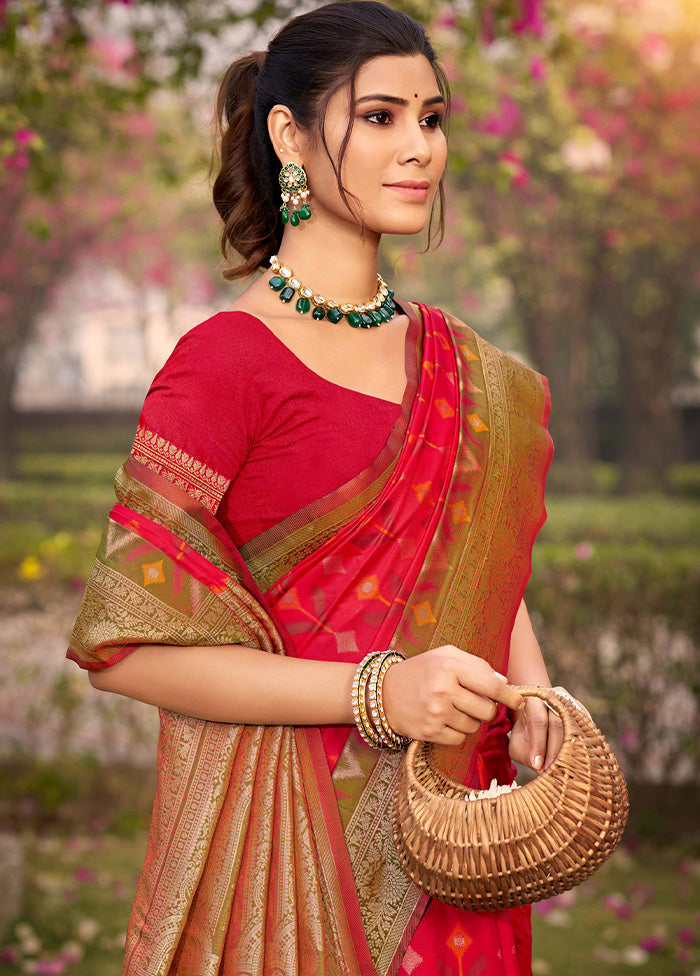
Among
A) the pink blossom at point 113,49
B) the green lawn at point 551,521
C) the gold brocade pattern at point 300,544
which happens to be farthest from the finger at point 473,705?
the pink blossom at point 113,49

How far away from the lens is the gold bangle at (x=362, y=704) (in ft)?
4.71

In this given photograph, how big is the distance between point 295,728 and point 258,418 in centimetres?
44

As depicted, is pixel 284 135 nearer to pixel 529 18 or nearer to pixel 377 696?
pixel 377 696

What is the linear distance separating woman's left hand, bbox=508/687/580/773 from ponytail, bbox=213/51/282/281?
850mm

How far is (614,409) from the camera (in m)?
19.7

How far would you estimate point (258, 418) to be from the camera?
1.55 m

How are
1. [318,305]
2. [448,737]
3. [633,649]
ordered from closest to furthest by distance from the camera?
[448,737], [318,305], [633,649]

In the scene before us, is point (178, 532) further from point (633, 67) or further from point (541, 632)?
point (633, 67)

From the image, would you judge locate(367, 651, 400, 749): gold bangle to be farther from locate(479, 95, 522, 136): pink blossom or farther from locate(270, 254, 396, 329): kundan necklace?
locate(479, 95, 522, 136): pink blossom

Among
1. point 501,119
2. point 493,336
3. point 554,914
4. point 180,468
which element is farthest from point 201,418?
point 493,336

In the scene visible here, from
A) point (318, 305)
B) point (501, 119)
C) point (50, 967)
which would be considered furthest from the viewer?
point (501, 119)

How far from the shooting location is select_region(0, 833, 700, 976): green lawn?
3725 millimetres

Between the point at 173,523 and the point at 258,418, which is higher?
the point at 258,418

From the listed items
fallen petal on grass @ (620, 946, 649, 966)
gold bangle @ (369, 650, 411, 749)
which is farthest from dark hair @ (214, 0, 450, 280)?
fallen petal on grass @ (620, 946, 649, 966)
